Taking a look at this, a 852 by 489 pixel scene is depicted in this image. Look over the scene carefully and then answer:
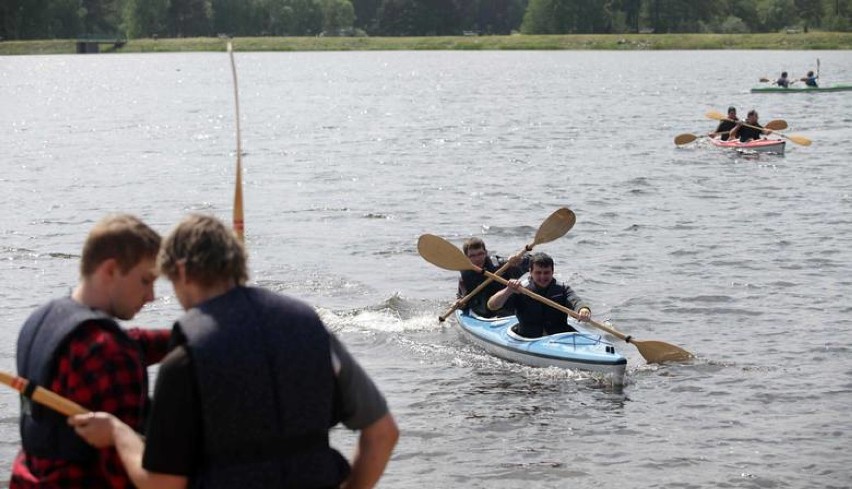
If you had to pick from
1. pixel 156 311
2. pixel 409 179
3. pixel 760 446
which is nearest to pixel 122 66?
pixel 409 179

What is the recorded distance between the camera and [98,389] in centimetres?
371

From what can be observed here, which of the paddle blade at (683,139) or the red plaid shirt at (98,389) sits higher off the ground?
the red plaid shirt at (98,389)

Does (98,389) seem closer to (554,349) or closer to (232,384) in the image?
(232,384)

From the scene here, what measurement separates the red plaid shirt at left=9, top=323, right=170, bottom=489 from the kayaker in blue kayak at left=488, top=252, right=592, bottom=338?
858 cm

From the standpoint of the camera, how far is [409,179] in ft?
102

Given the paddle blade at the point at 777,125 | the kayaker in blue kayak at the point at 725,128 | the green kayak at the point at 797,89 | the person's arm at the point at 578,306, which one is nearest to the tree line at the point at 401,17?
the green kayak at the point at 797,89

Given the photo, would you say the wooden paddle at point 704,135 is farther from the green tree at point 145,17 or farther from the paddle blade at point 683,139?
the green tree at point 145,17

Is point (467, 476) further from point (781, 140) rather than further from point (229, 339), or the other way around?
point (781, 140)

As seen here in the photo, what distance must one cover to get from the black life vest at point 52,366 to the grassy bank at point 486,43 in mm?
96898

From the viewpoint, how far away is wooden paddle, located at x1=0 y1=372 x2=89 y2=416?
3.61 metres

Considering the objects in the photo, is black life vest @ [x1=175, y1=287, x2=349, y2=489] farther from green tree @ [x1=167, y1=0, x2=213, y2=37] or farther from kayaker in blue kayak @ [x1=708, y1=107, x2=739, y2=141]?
green tree @ [x1=167, y1=0, x2=213, y2=37]

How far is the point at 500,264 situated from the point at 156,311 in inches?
168

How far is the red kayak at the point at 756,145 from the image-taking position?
32250mm

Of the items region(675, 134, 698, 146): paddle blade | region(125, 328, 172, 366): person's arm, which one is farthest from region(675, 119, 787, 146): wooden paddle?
region(125, 328, 172, 366): person's arm
